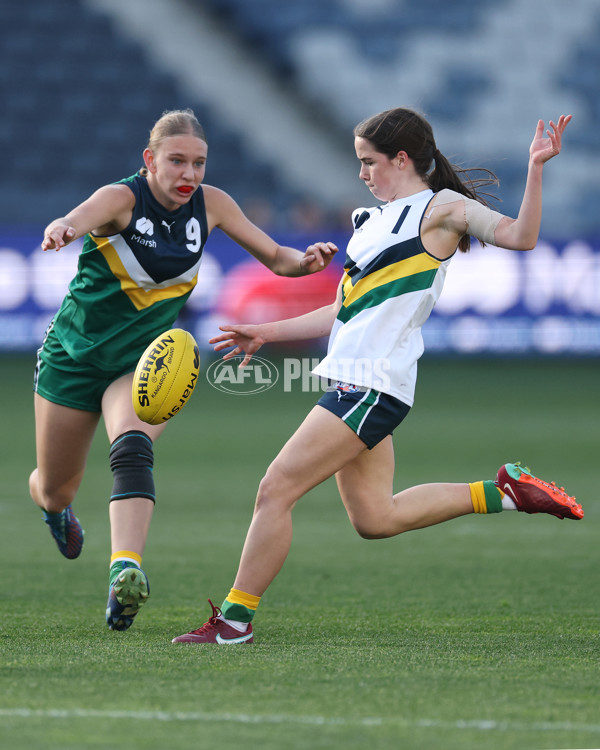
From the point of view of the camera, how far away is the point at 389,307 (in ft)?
15.5

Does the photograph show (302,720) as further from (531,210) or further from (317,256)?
(317,256)

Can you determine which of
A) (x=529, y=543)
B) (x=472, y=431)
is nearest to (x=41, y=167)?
(x=472, y=431)

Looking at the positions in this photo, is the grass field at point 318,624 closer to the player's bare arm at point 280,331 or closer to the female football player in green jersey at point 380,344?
the female football player in green jersey at point 380,344

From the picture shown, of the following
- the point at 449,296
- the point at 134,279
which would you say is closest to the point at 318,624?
the point at 134,279

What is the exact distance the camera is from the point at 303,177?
72.3 feet

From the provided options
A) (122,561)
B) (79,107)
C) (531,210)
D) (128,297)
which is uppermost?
(79,107)

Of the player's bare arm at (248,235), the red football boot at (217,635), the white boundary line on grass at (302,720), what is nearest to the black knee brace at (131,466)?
the red football boot at (217,635)

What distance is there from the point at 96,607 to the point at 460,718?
270cm

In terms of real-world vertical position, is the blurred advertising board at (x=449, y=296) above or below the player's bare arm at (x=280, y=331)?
above

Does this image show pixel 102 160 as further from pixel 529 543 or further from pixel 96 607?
pixel 96 607

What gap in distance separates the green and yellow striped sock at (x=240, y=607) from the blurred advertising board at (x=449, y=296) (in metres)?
11.6

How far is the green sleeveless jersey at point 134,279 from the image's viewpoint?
5277 millimetres

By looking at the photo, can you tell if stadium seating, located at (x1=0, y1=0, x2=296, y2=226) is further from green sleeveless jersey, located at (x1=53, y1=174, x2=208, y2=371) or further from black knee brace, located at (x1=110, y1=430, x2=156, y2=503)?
black knee brace, located at (x1=110, y1=430, x2=156, y2=503)

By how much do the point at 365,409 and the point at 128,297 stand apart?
132 centimetres
